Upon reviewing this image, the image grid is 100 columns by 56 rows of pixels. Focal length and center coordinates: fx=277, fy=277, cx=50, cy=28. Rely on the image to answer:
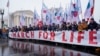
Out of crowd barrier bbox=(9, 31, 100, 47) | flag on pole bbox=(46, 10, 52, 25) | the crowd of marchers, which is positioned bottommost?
crowd barrier bbox=(9, 31, 100, 47)

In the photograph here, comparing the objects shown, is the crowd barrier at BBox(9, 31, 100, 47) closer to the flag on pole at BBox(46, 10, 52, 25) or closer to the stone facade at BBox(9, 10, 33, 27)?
the flag on pole at BBox(46, 10, 52, 25)

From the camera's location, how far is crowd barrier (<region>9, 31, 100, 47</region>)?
15.5 metres

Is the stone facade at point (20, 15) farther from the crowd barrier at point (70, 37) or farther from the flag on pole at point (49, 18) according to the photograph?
the crowd barrier at point (70, 37)

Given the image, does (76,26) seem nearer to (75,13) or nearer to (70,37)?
(70,37)

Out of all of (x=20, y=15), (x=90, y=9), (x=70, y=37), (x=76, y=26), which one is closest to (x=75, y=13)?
(x=90, y=9)

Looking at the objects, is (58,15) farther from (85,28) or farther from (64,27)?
(85,28)

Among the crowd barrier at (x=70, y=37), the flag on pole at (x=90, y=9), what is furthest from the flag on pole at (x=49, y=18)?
the flag on pole at (x=90, y=9)

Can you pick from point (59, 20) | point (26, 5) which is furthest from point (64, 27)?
point (26, 5)

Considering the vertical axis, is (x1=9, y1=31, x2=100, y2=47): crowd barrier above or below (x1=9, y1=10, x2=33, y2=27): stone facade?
below

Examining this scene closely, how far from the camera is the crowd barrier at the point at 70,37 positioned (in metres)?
15.5

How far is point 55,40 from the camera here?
2089 cm

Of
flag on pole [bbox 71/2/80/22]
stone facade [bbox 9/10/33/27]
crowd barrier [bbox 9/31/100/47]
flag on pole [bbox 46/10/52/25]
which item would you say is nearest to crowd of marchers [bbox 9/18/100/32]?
crowd barrier [bbox 9/31/100/47]

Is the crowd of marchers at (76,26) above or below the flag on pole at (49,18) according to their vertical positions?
below

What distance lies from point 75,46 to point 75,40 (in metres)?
0.95
